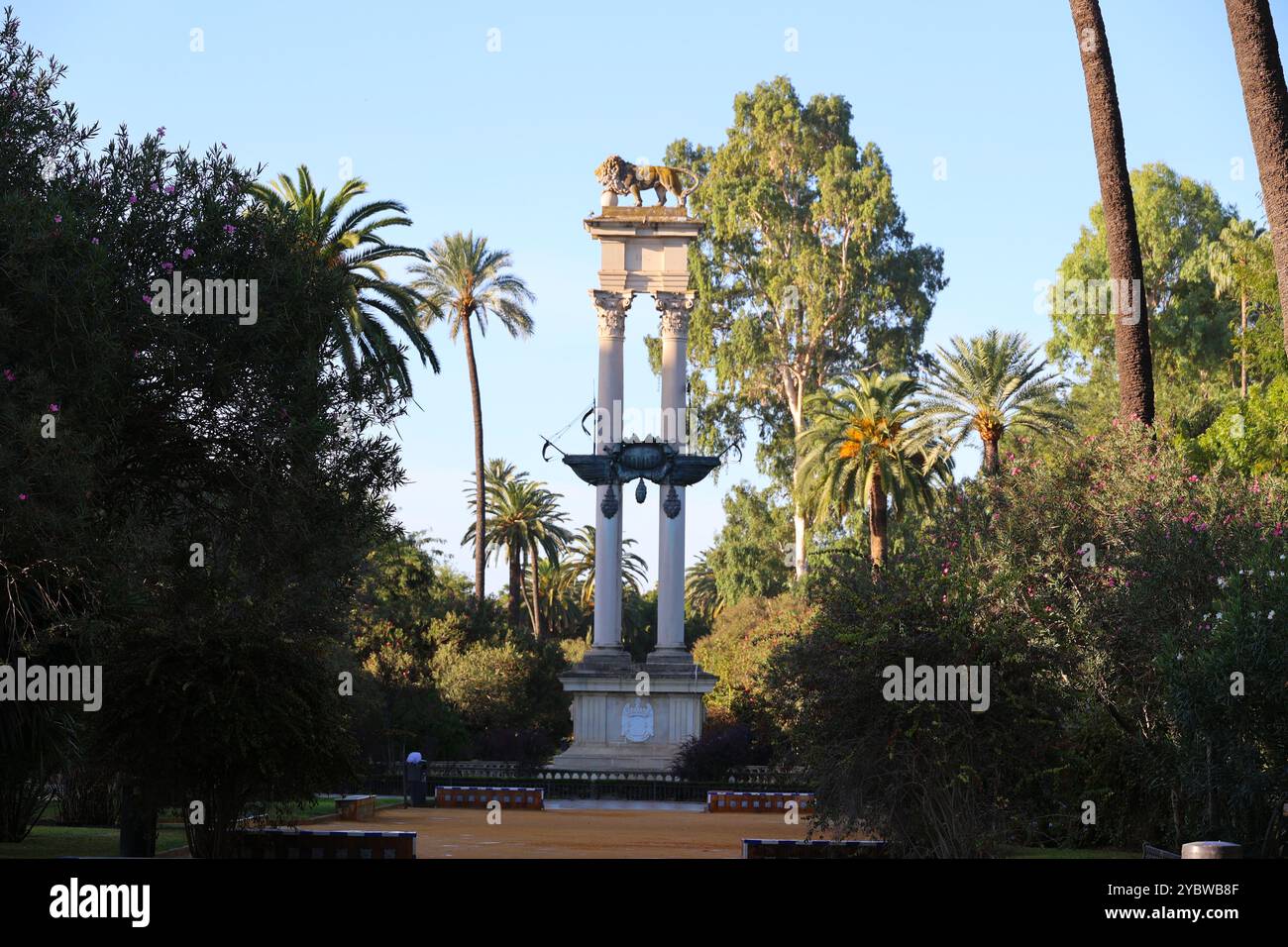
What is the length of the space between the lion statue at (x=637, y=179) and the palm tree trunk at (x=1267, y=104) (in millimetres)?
25184

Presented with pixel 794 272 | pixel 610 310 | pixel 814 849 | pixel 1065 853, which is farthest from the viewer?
pixel 794 272

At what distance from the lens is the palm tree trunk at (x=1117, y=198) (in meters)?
24.6

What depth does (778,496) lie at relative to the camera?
6481 centimetres

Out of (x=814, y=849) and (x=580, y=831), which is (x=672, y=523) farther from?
(x=814, y=849)

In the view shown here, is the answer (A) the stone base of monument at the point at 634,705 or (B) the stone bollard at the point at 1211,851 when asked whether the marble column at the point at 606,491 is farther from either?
(B) the stone bollard at the point at 1211,851

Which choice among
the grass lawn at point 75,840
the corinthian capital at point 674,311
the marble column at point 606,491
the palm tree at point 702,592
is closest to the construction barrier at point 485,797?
the grass lawn at point 75,840

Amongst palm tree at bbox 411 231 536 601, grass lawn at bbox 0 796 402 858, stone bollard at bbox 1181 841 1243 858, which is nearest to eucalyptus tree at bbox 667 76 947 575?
palm tree at bbox 411 231 536 601

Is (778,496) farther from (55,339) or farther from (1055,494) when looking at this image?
(55,339)

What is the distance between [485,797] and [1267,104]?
21753mm

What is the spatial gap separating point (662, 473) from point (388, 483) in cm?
2019

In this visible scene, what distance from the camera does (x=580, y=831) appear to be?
2642 centimetres

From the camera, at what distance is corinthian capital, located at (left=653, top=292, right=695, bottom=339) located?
142 ft

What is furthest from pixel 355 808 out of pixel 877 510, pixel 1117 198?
pixel 877 510
